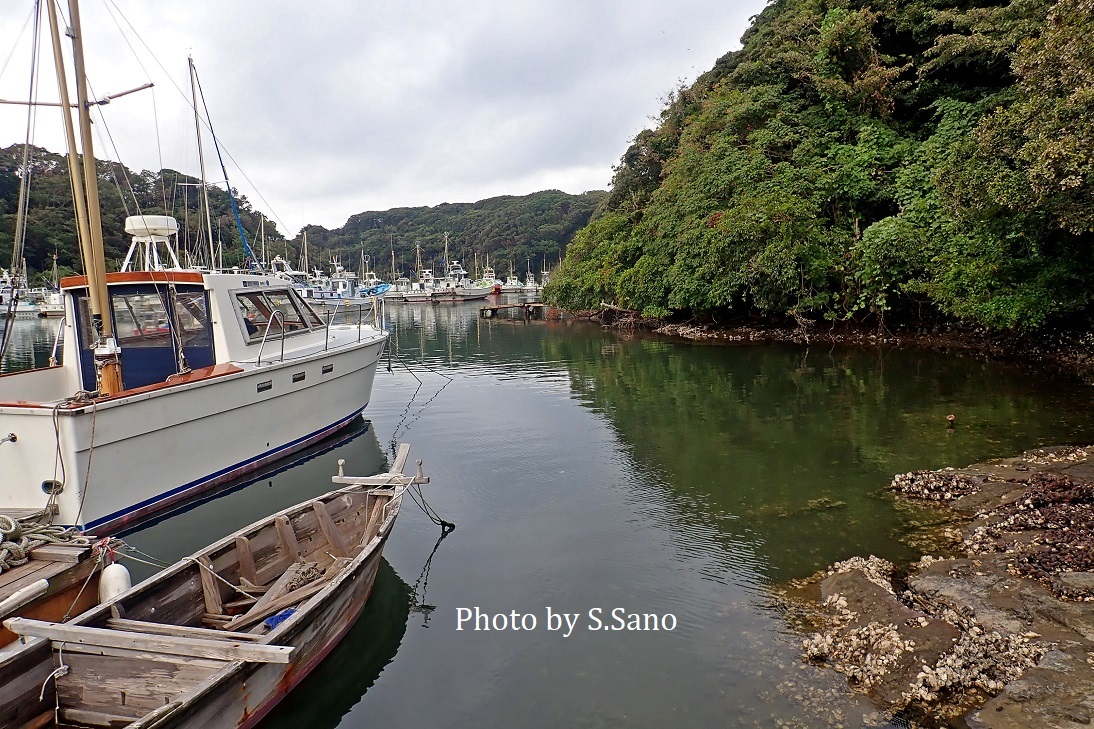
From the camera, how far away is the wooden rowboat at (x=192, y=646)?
14.7 feet

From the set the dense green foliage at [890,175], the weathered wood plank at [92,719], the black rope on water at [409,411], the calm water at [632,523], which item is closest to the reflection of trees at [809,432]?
the calm water at [632,523]

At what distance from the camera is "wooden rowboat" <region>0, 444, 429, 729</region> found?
4469 millimetres

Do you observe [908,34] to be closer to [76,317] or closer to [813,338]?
[813,338]

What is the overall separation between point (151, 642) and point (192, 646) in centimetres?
31

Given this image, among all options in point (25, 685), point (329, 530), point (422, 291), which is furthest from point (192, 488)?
point (422, 291)

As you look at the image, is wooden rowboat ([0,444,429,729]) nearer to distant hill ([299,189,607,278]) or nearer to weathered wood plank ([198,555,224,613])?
weathered wood plank ([198,555,224,613])

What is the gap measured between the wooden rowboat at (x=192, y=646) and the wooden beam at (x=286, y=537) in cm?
19

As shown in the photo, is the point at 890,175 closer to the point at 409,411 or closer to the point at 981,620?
the point at 409,411

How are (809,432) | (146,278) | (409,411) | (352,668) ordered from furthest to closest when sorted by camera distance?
(409,411)
(809,432)
(146,278)
(352,668)

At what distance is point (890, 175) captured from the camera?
23.4m

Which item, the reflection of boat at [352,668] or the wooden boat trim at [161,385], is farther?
the wooden boat trim at [161,385]

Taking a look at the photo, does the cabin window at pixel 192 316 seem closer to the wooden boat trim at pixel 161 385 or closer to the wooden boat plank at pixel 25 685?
the wooden boat trim at pixel 161 385

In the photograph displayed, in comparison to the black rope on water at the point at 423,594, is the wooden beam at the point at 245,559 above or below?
above

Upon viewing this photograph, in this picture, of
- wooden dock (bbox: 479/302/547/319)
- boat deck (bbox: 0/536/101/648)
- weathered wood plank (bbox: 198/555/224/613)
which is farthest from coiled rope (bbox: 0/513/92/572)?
wooden dock (bbox: 479/302/547/319)
